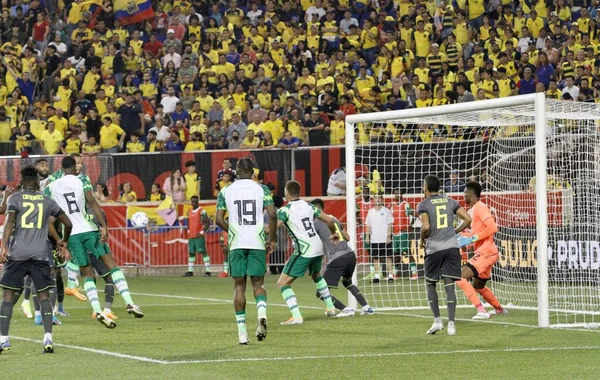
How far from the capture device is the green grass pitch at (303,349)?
11.6m

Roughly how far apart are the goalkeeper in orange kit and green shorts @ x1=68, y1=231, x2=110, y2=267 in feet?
16.8

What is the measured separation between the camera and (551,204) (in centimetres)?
2205

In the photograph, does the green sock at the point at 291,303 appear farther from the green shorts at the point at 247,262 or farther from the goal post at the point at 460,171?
the green shorts at the point at 247,262

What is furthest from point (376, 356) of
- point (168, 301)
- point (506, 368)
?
point (168, 301)

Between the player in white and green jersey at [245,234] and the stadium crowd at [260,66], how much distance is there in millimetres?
14392

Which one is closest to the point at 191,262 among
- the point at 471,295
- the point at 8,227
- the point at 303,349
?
the point at 471,295

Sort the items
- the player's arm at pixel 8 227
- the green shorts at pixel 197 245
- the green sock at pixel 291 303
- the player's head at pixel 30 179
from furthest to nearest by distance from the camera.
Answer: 1. the green shorts at pixel 197 245
2. the green sock at pixel 291 303
3. the player's head at pixel 30 179
4. the player's arm at pixel 8 227

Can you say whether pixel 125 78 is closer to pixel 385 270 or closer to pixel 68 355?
pixel 385 270

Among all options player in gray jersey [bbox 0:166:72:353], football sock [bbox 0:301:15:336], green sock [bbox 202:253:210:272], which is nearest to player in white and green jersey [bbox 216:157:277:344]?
player in gray jersey [bbox 0:166:72:353]

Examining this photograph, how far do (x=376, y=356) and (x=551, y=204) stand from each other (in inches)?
397

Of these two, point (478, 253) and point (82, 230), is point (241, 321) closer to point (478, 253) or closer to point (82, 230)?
point (82, 230)

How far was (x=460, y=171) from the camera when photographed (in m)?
A: 24.2

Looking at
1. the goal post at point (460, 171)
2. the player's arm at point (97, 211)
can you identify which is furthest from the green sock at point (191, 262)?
the player's arm at point (97, 211)

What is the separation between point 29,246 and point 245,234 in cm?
244
